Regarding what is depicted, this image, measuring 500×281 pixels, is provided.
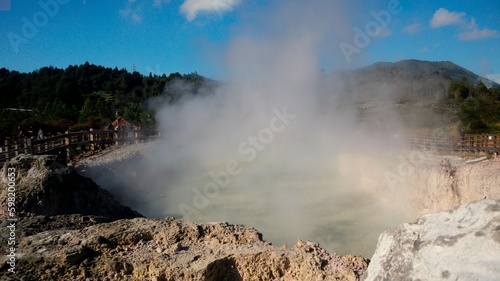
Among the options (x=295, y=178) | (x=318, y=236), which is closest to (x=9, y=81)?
(x=295, y=178)

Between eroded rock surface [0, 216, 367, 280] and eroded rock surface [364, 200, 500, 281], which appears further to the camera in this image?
eroded rock surface [0, 216, 367, 280]

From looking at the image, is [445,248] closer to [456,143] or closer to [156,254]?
[156,254]

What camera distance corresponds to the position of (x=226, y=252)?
9.50ft

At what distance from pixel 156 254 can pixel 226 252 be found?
23.1 inches

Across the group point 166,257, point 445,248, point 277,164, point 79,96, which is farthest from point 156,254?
point 79,96

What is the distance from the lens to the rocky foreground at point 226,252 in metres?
1.64

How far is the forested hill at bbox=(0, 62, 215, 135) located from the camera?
2067cm

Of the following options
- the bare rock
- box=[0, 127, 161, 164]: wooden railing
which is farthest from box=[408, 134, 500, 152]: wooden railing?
box=[0, 127, 161, 164]: wooden railing

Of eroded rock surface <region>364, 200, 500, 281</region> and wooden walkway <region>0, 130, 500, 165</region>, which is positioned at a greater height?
wooden walkway <region>0, 130, 500, 165</region>

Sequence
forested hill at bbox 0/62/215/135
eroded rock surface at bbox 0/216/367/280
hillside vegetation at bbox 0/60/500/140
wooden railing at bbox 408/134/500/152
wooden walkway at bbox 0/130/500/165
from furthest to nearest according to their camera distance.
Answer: forested hill at bbox 0/62/215/135 → hillside vegetation at bbox 0/60/500/140 → wooden railing at bbox 408/134/500/152 → wooden walkway at bbox 0/130/500/165 → eroded rock surface at bbox 0/216/367/280

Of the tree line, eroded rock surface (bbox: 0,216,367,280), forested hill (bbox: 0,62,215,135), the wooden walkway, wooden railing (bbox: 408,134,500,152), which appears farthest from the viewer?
forested hill (bbox: 0,62,215,135)

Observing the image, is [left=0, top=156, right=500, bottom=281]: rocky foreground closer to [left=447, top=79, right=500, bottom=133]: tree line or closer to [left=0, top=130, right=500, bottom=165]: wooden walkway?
[left=0, top=130, right=500, bottom=165]: wooden walkway

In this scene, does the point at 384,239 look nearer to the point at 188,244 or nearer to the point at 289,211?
the point at 188,244

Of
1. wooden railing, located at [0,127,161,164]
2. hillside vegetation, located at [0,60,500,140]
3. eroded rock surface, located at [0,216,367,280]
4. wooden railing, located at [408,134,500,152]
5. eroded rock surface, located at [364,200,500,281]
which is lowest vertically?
eroded rock surface, located at [0,216,367,280]
